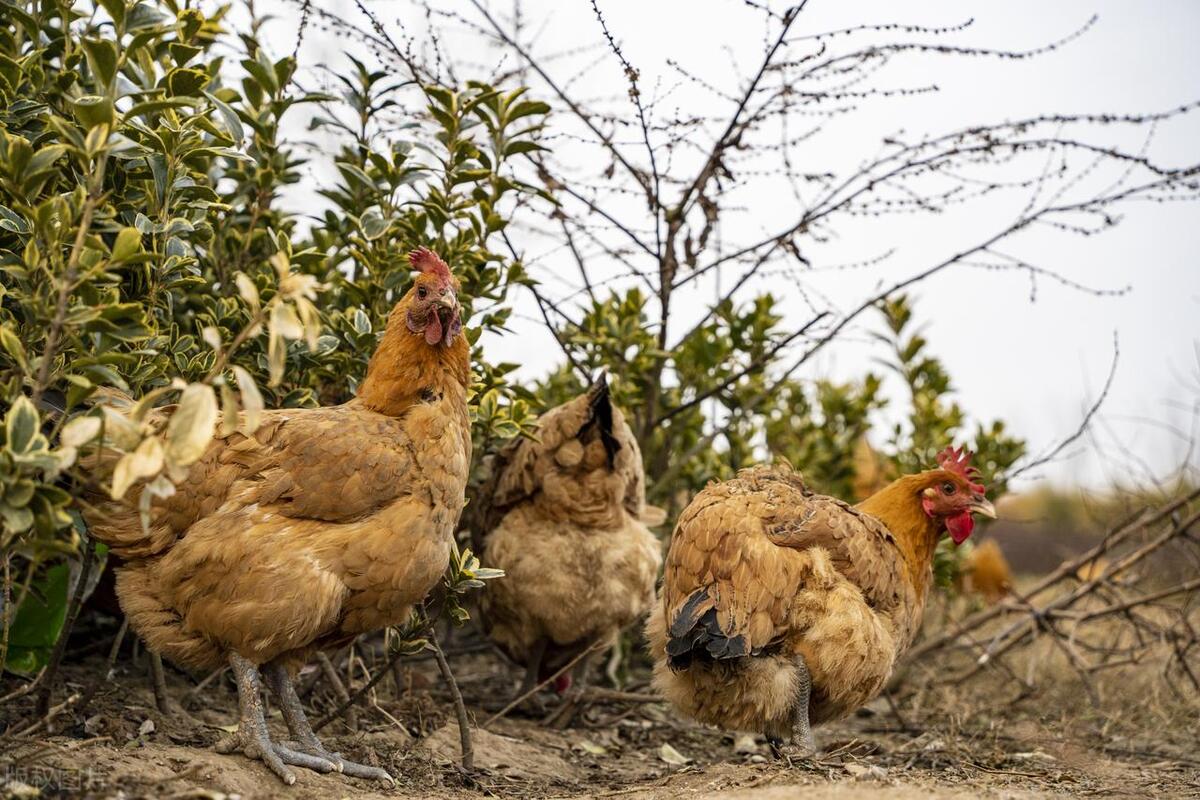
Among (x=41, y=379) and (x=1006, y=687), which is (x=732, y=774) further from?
(x=1006, y=687)

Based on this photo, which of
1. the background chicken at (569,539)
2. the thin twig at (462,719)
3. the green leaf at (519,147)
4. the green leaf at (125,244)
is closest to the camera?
the green leaf at (125,244)

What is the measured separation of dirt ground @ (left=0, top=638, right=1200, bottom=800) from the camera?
→ 3.14 meters

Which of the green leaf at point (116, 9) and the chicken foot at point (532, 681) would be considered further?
the chicken foot at point (532, 681)

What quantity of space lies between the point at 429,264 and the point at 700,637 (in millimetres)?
1757

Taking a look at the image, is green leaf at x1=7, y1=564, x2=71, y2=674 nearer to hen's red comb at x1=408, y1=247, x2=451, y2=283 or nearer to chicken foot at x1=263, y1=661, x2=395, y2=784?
chicken foot at x1=263, y1=661, x2=395, y2=784

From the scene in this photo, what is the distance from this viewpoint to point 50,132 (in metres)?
3.23

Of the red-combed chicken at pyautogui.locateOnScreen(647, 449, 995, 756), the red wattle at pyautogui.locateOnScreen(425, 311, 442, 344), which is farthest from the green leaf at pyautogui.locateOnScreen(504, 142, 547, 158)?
the red-combed chicken at pyautogui.locateOnScreen(647, 449, 995, 756)

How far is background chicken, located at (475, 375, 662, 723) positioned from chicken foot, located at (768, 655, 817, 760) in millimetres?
1358

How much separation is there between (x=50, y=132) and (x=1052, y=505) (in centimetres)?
1556

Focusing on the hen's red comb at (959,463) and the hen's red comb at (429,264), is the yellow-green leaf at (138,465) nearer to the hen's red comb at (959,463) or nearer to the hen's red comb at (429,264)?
the hen's red comb at (429,264)

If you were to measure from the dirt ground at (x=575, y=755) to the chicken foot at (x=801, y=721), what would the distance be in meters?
0.07

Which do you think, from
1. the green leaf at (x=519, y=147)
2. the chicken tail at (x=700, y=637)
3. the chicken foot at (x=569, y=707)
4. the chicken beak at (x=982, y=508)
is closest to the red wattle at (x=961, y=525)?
the chicken beak at (x=982, y=508)

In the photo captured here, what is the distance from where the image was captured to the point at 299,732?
3.75 meters

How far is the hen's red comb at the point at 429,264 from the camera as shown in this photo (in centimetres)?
382
